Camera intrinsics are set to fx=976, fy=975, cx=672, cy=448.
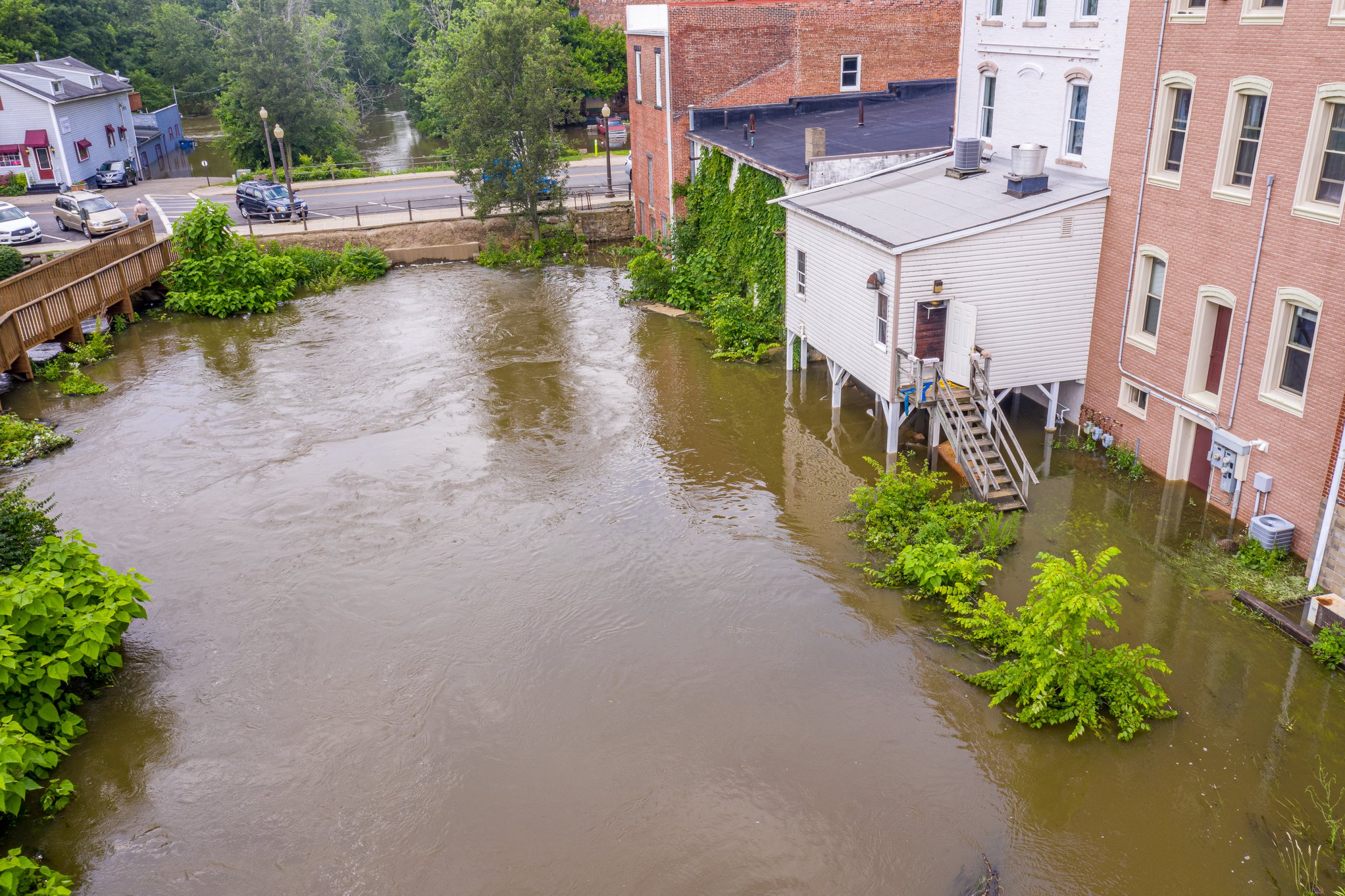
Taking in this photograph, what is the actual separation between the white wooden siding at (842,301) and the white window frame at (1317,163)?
6.23 metres

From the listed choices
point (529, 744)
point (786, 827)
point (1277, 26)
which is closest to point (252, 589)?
point (529, 744)

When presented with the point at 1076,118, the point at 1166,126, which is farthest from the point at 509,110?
the point at 1166,126

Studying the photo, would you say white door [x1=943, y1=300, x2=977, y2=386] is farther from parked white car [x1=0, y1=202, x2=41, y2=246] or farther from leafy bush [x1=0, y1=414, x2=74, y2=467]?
parked white car [x1=0, y1=202, x2=41, y2=246]

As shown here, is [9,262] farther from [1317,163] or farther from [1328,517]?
[1328,517]

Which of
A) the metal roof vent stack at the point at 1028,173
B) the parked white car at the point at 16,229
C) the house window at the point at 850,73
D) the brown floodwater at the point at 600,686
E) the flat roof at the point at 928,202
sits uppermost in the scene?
the house window at the point at 850,73

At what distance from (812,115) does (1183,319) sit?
18.2 metres

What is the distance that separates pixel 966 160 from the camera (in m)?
21.0

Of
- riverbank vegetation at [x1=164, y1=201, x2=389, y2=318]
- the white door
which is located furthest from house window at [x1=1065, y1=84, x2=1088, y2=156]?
riverbank vegetation at [x1=164, y1=201, x2=389, y2=318]

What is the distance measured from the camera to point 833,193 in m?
21.8

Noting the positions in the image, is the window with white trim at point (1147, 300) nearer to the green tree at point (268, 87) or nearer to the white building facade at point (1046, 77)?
the white building facade at point (1046, 77)

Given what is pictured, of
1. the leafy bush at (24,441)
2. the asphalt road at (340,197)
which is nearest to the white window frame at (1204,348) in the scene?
the leafy bush at (24,441)

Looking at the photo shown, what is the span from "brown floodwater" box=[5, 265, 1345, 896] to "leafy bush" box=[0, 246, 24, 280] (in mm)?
11147

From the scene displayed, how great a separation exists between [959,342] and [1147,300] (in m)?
3.37

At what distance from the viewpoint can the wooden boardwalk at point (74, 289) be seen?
25297 millimetres
